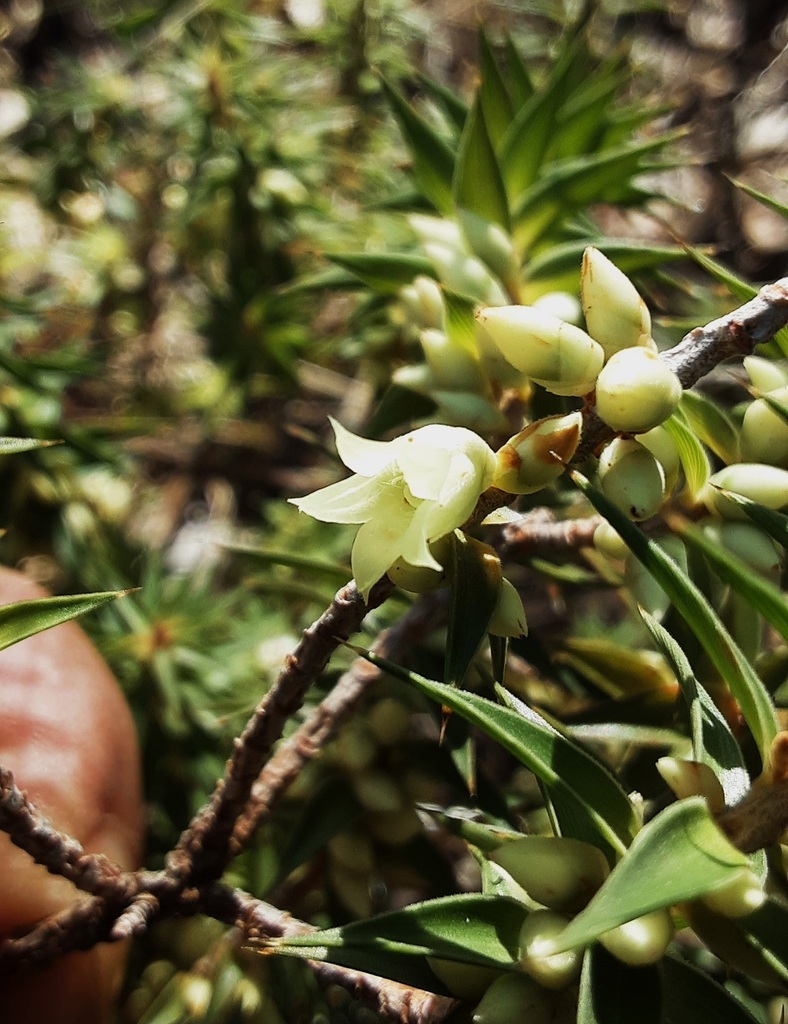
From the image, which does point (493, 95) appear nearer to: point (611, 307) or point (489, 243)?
point (489, 243)

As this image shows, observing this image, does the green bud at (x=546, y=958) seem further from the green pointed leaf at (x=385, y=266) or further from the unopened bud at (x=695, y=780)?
the green pointed leaf at (x=385, y=266)

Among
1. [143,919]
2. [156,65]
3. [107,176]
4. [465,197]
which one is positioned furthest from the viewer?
[107,176]

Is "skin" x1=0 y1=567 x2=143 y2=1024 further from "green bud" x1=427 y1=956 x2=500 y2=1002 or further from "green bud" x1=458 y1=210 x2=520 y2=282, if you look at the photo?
"green bud" x1=458 y1=210 x2=520 y2=282

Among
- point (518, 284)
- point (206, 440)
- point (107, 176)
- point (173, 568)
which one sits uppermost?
point (518, 284)

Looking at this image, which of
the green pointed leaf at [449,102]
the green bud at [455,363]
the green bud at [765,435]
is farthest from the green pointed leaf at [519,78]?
the green bud at [765,435]

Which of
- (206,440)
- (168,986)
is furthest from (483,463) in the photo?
Answer: (206,440)

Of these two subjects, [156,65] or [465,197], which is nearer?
[465,197]

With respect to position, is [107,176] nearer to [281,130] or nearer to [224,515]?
[281,130]
